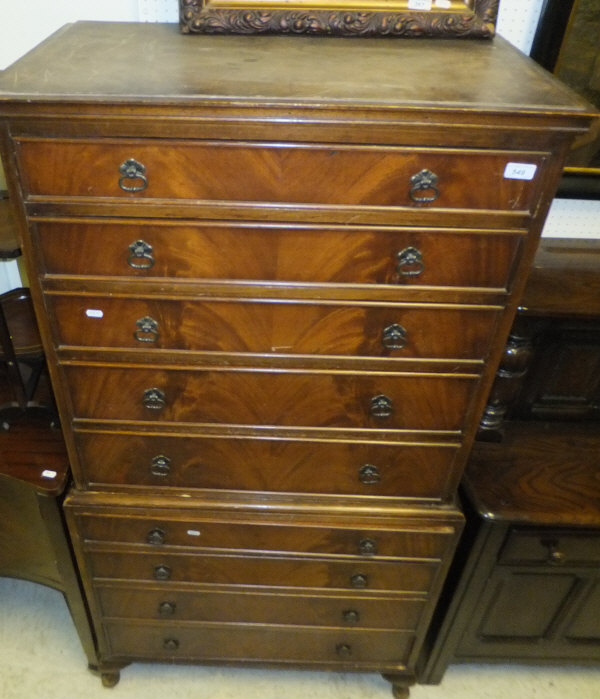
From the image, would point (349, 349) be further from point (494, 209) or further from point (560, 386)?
point (560, 386)

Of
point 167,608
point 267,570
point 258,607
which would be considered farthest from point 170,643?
point 267,570

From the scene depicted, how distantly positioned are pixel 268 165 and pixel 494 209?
0.38 meters

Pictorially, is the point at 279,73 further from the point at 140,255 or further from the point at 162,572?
the point at 162,572

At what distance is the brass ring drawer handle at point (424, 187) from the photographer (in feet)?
3.00

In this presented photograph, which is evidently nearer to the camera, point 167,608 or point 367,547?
point 367,547

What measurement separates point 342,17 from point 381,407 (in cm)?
80

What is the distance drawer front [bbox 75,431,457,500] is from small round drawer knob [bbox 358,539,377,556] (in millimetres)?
144

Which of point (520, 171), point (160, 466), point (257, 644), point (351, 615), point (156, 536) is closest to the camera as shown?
point (520, 171)

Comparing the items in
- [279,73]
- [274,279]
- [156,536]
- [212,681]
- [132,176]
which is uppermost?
[279,73]

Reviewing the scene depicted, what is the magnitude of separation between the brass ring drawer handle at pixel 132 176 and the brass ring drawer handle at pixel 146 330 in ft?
0.80

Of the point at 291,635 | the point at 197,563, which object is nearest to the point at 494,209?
the point at 197,563

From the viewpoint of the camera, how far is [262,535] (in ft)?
4.57

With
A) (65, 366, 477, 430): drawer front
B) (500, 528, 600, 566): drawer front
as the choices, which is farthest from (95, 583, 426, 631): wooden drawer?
(65, 366, 477, 430): drawer front

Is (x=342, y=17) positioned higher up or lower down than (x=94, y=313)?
higher up
